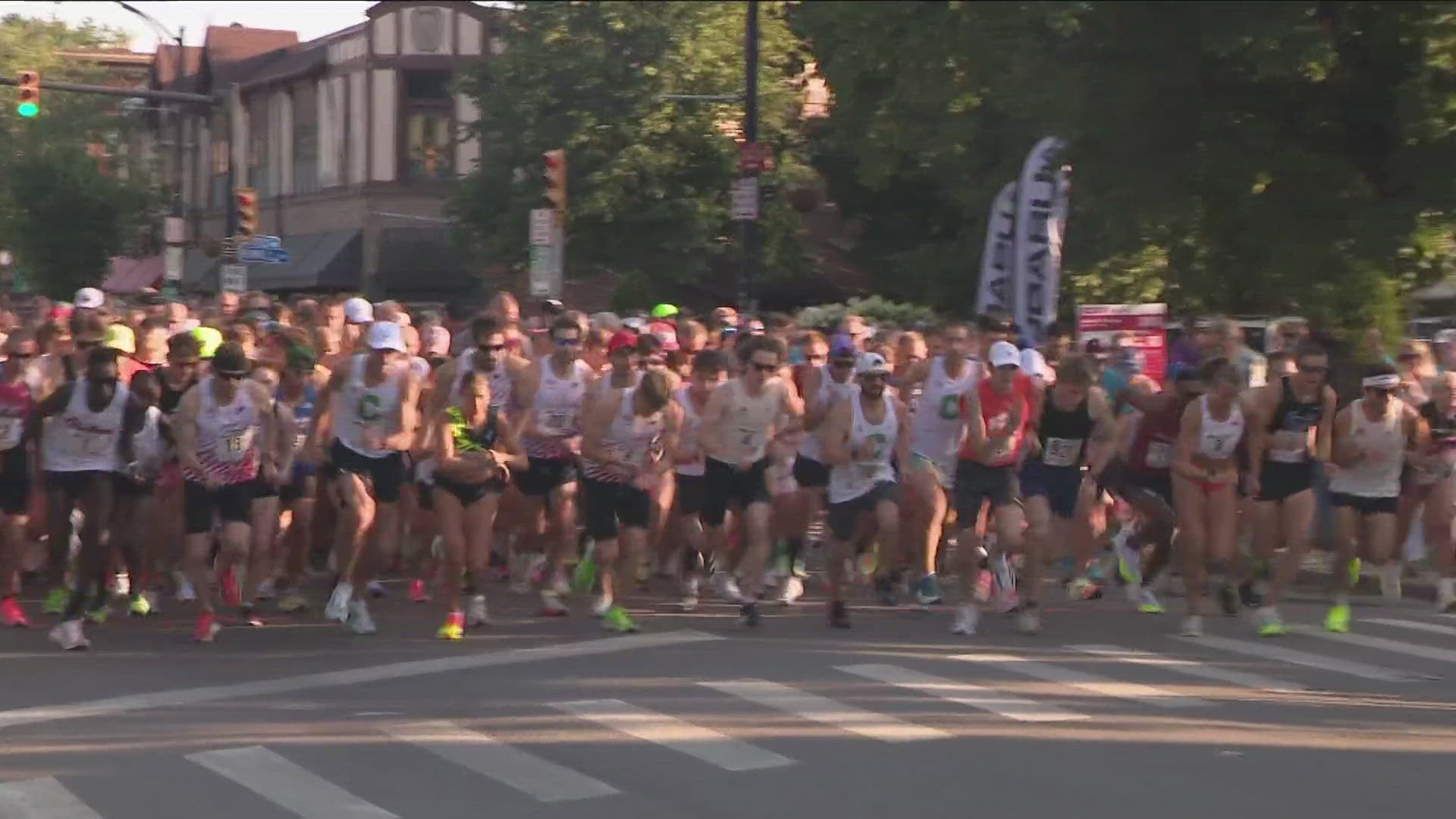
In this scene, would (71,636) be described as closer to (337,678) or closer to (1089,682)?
(337,678)

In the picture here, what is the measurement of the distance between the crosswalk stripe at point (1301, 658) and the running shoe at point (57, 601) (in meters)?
7.24

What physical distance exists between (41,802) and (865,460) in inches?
253

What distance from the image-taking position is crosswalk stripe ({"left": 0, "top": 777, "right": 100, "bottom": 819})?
8344 mm

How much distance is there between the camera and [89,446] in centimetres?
1296

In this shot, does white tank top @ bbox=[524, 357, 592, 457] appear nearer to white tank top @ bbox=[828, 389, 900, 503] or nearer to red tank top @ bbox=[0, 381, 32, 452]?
white tank top @ bbox=[828, 389, 900, 503]

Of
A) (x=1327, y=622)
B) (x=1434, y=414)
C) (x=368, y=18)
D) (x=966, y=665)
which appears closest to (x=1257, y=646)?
(x=1327, y=622)

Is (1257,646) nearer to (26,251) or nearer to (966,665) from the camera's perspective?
(966,665)

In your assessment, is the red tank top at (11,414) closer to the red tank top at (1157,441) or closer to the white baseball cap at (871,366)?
the white baseball cap at (871,366)

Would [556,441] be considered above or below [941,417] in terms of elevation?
below

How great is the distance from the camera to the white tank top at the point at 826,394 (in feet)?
46.5

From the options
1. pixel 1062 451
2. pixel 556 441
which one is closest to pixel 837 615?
pixel 1062 451

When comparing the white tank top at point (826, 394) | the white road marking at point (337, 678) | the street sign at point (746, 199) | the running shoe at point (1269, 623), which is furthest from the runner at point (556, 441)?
the street sign at point (746, 199)

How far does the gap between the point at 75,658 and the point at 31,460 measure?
163 cm

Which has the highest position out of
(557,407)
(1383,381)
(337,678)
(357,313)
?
(357,313)
